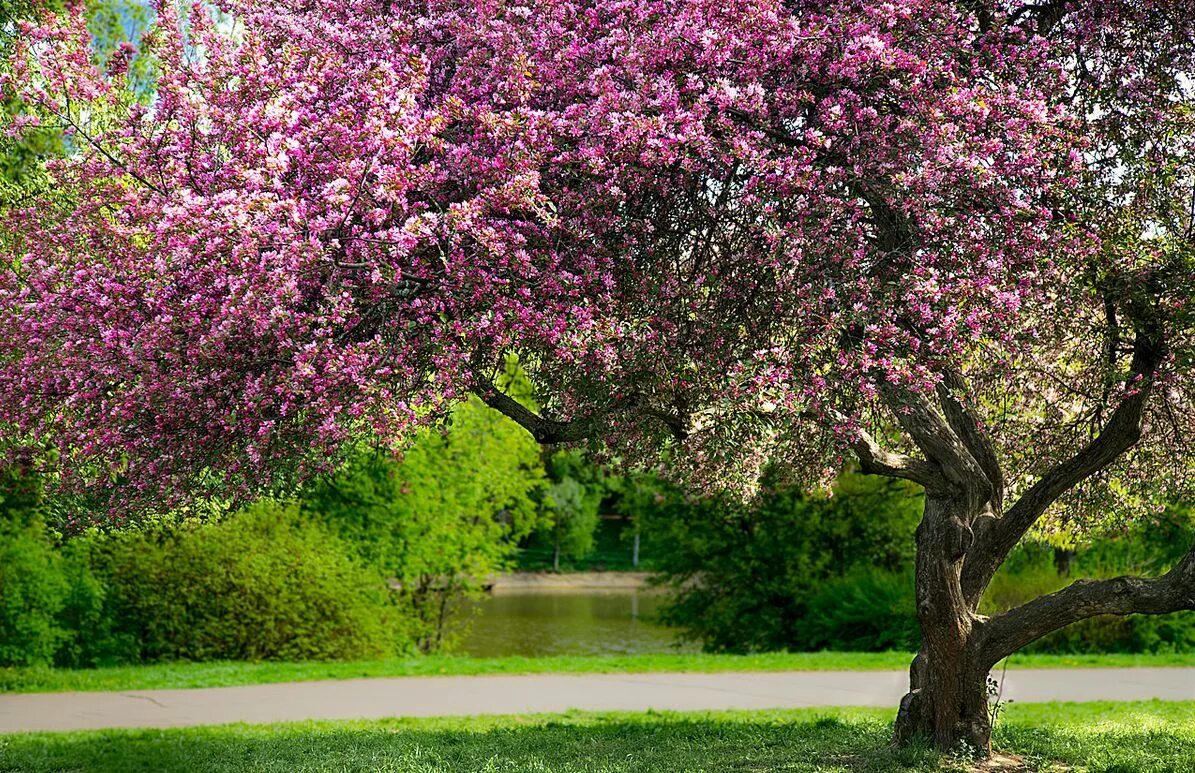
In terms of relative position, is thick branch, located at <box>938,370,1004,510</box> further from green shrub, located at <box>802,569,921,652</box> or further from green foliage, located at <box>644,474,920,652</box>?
green foliage, located at <box>644,474,920,652</box>

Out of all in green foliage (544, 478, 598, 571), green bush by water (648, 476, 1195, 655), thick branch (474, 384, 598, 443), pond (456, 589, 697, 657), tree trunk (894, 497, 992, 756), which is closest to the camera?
thick branch (474, 384, 598, 443)

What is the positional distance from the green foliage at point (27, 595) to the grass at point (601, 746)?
5657 millimetres

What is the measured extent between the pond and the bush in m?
4.28

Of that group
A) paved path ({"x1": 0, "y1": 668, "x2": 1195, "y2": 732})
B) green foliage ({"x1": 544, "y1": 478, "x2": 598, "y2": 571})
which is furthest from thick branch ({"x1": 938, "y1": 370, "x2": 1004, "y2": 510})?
green foliage ({"x1": 544, "y1": 478, "x2": 598, "y2": 571})

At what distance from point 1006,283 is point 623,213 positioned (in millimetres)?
1982

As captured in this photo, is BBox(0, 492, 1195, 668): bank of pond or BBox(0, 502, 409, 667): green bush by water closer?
BBox(0, 502, 409, 667): green bush by water

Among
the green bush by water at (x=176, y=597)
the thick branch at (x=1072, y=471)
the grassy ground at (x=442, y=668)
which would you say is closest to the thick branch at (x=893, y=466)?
the thick branch at (x=1072, y=471)

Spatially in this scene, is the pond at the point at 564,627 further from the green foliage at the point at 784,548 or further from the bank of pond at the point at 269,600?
the bank of pond at the point at 269,600

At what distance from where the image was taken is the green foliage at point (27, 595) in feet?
48.0

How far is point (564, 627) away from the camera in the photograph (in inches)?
1135

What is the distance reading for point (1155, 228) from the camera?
21.2 feet

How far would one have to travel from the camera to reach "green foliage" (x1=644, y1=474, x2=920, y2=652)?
781 inches

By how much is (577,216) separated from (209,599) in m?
11.8

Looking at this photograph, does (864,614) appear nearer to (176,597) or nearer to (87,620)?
(176,597)
